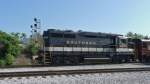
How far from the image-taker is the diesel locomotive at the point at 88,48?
83.4ft

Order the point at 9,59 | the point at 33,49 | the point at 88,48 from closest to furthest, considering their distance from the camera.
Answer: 1. the point at 9,59
2. the point at 88,48
3. the point at 33,49

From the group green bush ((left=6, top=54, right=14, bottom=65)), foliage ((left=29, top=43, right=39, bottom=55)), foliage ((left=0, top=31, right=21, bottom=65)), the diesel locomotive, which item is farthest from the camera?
foliage ((left=29, top=43, right=39, bottom=55))

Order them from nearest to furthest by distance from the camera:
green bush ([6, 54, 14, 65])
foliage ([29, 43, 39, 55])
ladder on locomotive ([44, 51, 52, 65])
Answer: ladder on locomotive ([44, 51, 52, 65]), green bush ([6, 54, 14, 65]), foliage ([29, 43, 39, 55])

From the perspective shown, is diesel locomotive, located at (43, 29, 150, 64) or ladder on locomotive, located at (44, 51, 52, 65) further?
diesel locomotive, located at (43, 29, 150, 64)

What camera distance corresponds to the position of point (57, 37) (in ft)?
83.9

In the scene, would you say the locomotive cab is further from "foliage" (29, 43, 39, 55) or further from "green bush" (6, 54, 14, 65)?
"green bush" (6, 54, 14, 65)

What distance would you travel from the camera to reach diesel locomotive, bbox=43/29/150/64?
25.4m

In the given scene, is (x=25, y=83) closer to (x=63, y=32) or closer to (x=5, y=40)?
(x=63, y=32)

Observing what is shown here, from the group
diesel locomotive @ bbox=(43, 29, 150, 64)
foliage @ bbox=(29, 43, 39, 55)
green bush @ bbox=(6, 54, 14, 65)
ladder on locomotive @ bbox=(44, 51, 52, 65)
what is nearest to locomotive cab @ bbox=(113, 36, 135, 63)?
diesel locomotive @ bbox=(43, 29, 150, 64)

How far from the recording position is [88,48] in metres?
27.2

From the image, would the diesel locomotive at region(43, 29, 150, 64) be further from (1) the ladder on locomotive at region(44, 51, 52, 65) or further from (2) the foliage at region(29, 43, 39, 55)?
(2) the foliage at region(29, 43, 39, 55)

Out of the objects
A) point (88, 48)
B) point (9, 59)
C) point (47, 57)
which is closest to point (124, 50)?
point (88, 48)

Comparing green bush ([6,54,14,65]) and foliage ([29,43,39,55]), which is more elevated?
foliage ([29,43,39,55])

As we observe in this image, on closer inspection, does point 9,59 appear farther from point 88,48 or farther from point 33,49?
point 88,48
